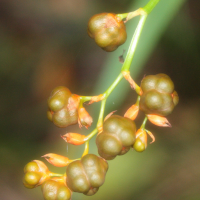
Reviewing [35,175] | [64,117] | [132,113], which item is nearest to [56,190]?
[35,175]

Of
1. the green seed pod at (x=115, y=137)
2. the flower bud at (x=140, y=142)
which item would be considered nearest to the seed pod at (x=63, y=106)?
the green seed pod at (x=115, y=137)

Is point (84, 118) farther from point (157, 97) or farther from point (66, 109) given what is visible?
point (157, 97)

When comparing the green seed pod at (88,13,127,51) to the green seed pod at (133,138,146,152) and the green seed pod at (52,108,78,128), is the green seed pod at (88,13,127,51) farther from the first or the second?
the green seed pod at (133,138,146,152)

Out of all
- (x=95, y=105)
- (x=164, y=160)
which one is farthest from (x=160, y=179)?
(x=95, y=105)

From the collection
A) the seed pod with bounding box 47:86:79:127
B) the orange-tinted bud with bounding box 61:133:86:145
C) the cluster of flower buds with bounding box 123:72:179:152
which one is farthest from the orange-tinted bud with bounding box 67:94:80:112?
the cluster of flower buds with bounding box 123:72:179:152

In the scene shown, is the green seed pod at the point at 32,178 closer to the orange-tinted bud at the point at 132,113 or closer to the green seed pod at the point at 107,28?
the orange-tinted bud at the point at 132,113

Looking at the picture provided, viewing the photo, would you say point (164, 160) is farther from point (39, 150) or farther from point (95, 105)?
point (39, 150)
